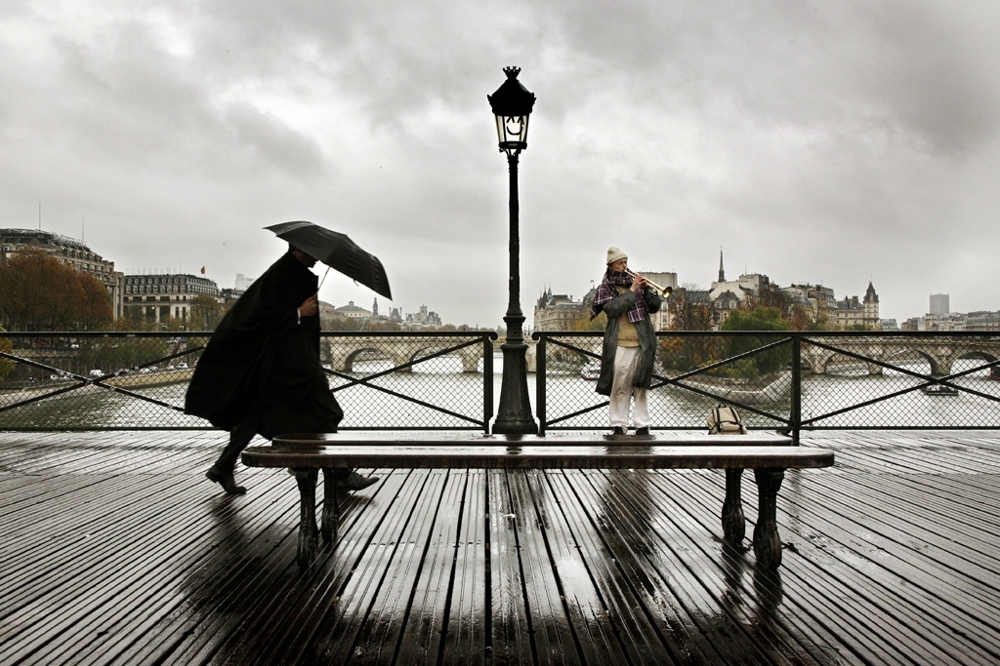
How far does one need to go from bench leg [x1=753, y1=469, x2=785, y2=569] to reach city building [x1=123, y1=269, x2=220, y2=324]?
123 metres

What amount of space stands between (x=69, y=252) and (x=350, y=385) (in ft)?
327

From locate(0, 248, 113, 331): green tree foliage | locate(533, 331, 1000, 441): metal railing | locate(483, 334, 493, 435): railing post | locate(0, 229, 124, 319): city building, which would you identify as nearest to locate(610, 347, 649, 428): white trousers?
locate(533, 331, 1000, 441): metal railing

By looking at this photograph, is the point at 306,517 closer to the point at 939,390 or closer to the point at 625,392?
the point at 625,392

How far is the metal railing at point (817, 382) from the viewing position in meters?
7.02

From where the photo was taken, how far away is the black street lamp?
649 centimetres

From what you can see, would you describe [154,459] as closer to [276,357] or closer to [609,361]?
[276,357]

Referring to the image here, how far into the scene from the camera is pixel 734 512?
3369 millimetres

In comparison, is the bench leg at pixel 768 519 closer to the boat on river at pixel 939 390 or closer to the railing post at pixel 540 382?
the railing post at pixel 540 382

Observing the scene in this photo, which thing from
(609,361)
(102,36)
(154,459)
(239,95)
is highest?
(239,95)

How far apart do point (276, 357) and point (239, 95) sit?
7874 centimetres

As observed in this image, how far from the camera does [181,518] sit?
3.80 m

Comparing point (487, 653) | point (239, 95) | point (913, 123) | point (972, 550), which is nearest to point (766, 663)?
point (487, 653)

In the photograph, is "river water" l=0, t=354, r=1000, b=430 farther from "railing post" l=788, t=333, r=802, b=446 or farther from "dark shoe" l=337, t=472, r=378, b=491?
"dark shoe" l=337, t=472, r=378, b=491

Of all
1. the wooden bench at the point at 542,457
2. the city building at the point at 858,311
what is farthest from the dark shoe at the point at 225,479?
the city building at the point at 858,311
